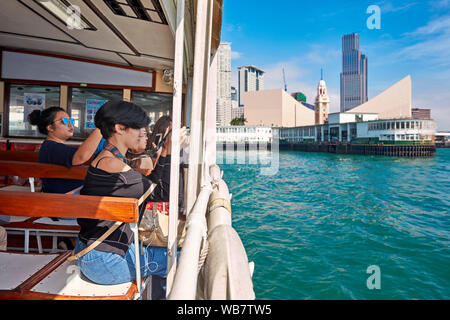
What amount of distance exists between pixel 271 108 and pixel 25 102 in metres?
122

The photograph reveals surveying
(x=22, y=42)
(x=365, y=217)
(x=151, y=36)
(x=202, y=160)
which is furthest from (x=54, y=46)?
(x=365, y=217)

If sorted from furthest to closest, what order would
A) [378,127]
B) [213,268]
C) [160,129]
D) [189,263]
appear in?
[378,127]
[160,129]
[213,268]
[189,263]

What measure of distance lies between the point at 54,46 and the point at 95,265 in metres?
4.13

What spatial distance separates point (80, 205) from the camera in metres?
1.50

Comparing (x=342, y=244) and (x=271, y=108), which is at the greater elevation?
(x=271, y=108)

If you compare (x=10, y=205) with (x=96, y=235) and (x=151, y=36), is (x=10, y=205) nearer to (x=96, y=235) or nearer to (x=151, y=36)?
(x=96, y=235)

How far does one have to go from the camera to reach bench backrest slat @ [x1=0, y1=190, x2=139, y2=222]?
147cm

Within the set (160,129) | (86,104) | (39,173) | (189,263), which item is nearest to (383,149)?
(86,104)

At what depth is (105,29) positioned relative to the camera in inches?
140

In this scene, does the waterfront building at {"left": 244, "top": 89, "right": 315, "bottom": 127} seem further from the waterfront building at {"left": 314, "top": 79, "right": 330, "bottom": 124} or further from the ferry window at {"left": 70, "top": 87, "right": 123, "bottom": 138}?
the ferry window at {"left": 70, "top": 87, "right": 123, "bottom": 138}

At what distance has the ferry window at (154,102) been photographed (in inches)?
199

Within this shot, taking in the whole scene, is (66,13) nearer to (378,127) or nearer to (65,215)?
(65,215)
